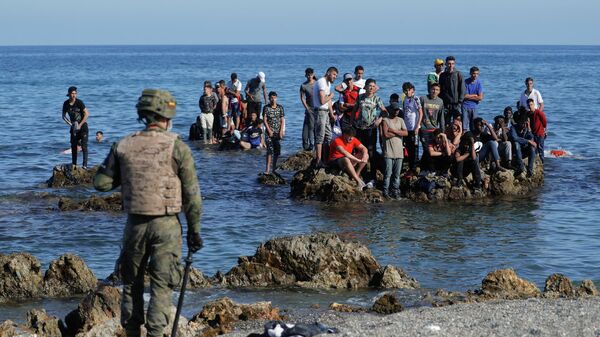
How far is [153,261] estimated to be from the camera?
7766 mm

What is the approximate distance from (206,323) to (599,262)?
6.69 m

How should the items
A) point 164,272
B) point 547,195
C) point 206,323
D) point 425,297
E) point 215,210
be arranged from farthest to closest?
point 547,195, point 215,210, point 425,297, point 206,323, point 164,272

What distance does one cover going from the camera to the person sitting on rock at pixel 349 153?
61.9ft

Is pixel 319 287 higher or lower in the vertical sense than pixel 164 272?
lower

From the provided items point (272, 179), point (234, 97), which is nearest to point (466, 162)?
point (272, 179)

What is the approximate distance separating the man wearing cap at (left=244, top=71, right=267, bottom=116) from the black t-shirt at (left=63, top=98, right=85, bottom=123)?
6309 millimetres

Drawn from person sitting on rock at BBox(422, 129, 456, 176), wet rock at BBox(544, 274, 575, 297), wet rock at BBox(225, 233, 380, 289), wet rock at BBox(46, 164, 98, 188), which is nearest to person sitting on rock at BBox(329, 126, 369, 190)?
person sitting on rock at BBox(422, 129, 456, 176)

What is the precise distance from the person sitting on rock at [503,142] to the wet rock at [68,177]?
859cm

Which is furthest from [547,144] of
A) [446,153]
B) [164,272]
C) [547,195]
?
[164,272]

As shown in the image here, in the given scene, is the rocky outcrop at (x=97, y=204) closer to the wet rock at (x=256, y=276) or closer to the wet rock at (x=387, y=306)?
the wet rock at (x=256, y=276)

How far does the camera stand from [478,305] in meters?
10.6

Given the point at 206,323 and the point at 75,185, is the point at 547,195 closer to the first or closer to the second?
the point at 75,185

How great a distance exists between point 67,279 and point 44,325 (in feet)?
7.91

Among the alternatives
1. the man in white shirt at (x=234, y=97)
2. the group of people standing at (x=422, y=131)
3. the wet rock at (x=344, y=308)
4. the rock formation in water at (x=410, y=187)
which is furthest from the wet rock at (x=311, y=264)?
→ the man in white shirt at (x=234, y=97)
